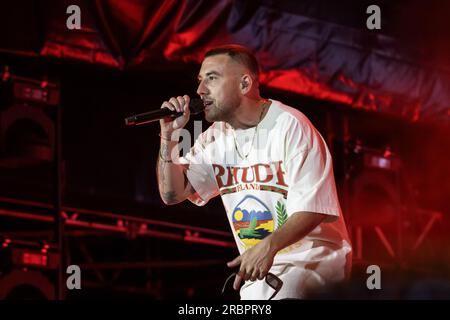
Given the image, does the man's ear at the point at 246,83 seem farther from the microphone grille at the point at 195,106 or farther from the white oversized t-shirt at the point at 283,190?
the microphone grille at the point at 195,106

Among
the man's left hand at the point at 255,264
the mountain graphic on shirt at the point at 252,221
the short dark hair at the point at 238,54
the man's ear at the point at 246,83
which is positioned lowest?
the man's left hand at the point at 255,264

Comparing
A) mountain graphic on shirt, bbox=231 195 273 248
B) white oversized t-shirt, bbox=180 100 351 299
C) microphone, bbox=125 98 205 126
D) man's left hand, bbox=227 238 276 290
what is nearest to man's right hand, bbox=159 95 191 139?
microphone, bbox=125 98 205 126

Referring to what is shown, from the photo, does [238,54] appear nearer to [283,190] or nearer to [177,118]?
[177,118]

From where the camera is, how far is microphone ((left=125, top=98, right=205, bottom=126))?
3.67m

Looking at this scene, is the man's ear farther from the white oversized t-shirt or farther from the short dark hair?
the white oversized t-shirt

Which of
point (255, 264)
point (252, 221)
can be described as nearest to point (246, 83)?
point (252, 221)

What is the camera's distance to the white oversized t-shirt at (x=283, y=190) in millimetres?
3635

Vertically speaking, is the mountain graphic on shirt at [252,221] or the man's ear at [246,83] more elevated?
the man's ear at [246,83]

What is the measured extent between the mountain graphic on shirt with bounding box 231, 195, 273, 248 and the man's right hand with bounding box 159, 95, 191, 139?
0.48 metres

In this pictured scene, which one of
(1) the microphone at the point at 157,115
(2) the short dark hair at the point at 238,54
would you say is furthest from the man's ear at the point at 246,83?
(1) the microphone at the point at 157,115

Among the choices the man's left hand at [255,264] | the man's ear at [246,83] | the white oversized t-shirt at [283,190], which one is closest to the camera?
the man's left hand at [255,264]

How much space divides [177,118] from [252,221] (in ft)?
2.01

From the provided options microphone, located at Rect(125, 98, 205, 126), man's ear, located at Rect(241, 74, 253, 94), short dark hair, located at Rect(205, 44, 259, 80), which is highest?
short dark hair, located at Rect(205, 44, 259, 80)
